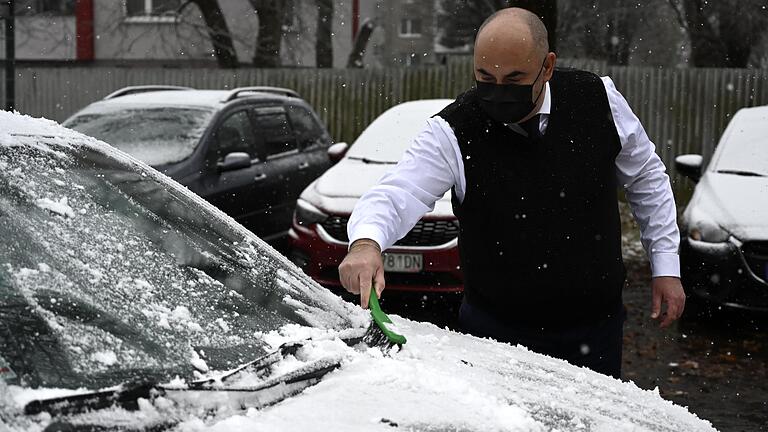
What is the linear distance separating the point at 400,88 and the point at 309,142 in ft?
27.4

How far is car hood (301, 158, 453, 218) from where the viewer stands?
7.43 meters

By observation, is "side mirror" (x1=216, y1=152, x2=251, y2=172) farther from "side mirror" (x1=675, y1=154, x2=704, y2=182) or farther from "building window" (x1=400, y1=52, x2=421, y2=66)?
"building window" (x1=400, y1=52, x2=421, y2=66)

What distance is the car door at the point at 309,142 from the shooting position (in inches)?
393

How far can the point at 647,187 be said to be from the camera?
3273mm

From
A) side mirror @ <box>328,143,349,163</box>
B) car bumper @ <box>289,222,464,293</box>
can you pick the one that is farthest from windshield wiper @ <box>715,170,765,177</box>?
side mirror @ <box>328,143,349,163</box>

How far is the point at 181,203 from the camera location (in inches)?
111

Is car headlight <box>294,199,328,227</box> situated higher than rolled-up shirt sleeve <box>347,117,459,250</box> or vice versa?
rolled-up shirt sleeve <box>347,117,459,250</box>

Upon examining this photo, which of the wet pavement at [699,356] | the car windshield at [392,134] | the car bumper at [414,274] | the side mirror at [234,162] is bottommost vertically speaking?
the wet pavement at [699,356]

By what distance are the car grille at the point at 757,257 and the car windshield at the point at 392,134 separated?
2.87 m

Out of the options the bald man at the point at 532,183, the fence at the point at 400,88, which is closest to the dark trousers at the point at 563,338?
the bald man at the point at 532,183

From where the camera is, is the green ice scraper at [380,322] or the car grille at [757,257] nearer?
the green ice scraper at [380,322]

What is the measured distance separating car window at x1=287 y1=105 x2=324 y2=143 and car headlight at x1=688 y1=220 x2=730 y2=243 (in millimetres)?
4534

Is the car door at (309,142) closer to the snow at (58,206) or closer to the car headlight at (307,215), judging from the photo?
the car headlight at (307,215)

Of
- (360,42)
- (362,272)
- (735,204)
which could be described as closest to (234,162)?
(735,204)
